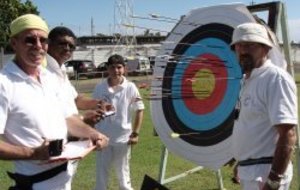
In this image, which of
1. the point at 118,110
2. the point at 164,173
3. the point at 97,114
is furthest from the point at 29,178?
the point at 164,173

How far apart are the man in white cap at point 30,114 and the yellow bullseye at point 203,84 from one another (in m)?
1.77

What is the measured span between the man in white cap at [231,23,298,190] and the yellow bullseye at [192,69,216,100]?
133 centimetres

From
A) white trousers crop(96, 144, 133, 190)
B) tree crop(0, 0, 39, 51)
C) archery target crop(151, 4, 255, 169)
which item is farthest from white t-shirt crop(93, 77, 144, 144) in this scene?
tree crop(0, 0, 39, 51)

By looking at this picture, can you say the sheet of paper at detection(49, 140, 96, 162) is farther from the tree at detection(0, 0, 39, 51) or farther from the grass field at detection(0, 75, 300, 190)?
the tree at detection(0, 0, 39, 51)

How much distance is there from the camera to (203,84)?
173 inches

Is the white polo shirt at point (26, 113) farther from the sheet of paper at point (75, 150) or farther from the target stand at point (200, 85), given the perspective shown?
the target stand at point (200, 85)

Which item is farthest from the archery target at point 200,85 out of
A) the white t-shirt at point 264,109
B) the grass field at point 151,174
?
the grass field at point 151,174

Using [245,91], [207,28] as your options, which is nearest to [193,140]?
[207,28]

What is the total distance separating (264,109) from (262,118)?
6 centimetres

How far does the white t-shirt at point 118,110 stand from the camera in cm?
518

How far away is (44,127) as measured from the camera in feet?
8.75

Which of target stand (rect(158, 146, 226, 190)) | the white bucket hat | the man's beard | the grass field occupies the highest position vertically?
the white bucket hat

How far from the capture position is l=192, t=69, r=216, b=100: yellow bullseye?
434 cm

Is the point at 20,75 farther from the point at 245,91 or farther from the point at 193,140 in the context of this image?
the point at 193,140
